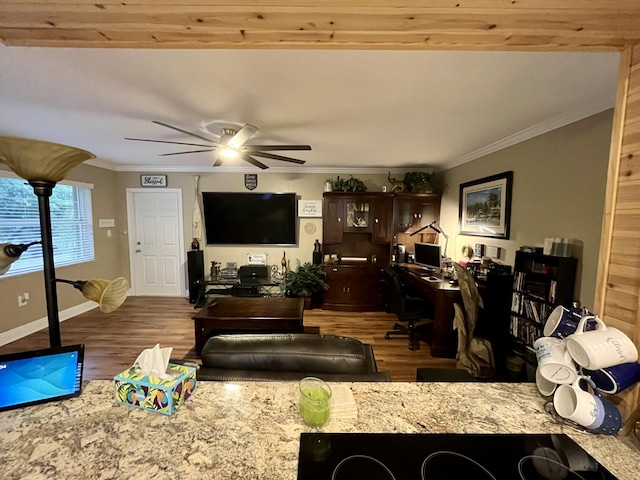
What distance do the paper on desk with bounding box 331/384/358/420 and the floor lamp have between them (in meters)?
0.76

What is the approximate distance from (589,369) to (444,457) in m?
0.49

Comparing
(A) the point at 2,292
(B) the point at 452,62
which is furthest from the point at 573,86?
(A) the point at 2,292

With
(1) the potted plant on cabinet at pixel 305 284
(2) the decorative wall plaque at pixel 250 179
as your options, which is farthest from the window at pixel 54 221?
(1) the potted plant on cabinet at pixel 305 284

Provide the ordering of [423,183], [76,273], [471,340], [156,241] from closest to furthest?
[471,340]
[76,273]
[423,183]
[156,241]

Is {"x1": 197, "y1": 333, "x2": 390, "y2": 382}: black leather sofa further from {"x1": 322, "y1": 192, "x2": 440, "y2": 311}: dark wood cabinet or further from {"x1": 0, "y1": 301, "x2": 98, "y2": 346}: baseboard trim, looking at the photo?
{"x1": 322, "y1": 192, "x2": 440, "y2": 311}: dark wood cabinet

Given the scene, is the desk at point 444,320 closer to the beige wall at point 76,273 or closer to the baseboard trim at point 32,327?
the baseboard trim at point 32,327

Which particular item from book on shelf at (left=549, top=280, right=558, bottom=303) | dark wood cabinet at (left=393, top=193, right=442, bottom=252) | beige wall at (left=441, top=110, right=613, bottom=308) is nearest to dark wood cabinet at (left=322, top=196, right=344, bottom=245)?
dark wood cabinet at (left=393, top=193, right=442, bottom=252)

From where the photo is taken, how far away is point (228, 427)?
77 cm

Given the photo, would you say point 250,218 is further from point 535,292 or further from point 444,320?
point 535,292

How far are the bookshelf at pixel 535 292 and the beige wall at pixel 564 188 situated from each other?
106 millimetres

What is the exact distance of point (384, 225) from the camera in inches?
171

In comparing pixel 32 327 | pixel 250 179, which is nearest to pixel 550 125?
pixel 250 179

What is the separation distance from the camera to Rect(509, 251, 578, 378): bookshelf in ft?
6.80

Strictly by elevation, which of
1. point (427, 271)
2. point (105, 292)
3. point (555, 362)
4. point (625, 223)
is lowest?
point (427, 271)
